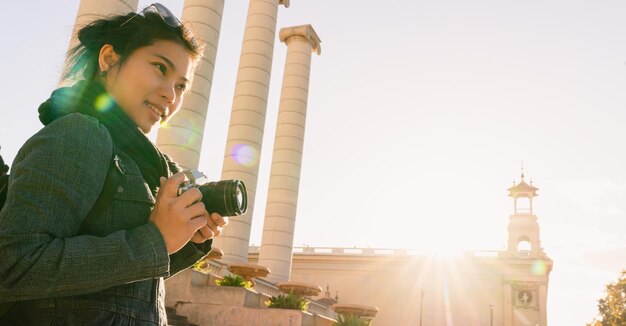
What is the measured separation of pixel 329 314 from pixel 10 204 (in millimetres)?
31486

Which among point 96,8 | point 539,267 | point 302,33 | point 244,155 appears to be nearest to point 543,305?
point 539,267

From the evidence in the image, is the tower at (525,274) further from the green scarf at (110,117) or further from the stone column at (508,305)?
the green scarf at (110,117)

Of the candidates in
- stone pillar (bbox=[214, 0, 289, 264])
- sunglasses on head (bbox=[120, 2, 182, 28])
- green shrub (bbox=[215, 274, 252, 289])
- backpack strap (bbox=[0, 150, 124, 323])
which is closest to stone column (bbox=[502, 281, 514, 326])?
stone pillar (bbox=[214, 0, 289, 264])

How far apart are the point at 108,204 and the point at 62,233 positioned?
237 mm

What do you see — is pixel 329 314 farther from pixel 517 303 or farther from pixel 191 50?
pixel 191 50

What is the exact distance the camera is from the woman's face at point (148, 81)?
2.28 m

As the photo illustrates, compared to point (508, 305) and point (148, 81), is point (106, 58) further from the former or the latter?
point (508, 305)

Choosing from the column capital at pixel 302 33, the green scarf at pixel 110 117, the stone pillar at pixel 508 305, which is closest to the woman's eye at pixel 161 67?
the green scarf at pixel 110 117

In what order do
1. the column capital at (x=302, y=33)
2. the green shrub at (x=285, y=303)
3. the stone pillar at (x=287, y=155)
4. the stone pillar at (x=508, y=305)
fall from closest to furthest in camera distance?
the green shrub at (x=285, y=303)
the stone pillar at (x=287, y=155)
the column capital at (x=302, y=33)
the stone pillar at (x=508, y=305)

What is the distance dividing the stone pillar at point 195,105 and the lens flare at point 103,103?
50.7 ft

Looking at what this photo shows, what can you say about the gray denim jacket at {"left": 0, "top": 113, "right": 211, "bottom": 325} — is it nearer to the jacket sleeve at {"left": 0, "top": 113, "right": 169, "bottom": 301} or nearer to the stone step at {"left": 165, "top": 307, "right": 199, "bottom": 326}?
the jacket sleeve at {"left": 0, "top": 113, "right": 169, "bottom": 301}

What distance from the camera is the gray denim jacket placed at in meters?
1.62

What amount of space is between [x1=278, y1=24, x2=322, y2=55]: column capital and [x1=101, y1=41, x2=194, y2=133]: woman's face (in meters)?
31.2

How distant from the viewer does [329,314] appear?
31.8 m
